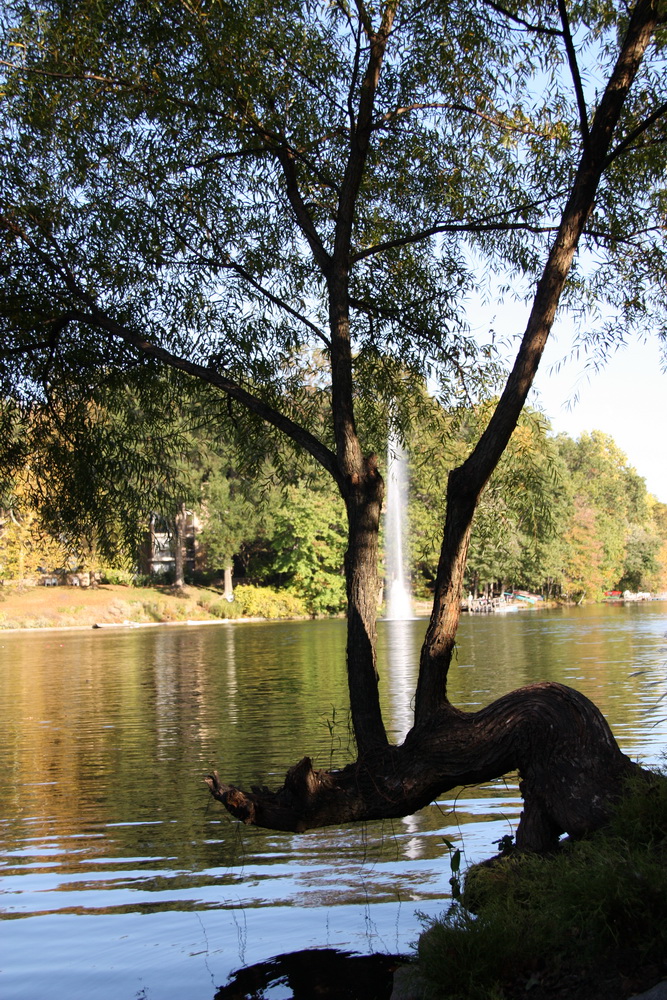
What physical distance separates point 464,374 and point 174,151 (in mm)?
2997

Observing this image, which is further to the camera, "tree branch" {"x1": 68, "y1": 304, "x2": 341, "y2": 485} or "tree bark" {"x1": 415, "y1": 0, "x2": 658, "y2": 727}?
"tree branch" {"x1": 68, "y1": 304, "x2": 341, "y2": 485}

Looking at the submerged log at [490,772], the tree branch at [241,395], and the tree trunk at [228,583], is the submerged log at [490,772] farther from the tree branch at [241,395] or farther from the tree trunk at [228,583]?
the tree trunk at [228,583]

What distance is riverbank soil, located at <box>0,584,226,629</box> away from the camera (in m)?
48.9

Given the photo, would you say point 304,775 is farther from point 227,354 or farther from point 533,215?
point 533,215

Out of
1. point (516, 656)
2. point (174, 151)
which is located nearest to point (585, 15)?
point (174, 151)

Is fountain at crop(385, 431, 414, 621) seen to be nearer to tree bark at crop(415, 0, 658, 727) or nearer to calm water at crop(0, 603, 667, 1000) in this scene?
calm water at crop(0, 603, 667, 1000)

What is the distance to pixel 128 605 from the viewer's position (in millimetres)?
52656

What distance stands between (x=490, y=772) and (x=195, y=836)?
4.46m

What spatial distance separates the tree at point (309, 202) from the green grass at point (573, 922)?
134 cm

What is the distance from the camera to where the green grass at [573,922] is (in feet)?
13.5

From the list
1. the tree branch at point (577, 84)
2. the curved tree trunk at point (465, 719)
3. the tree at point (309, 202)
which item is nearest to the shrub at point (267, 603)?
the tree at point (309, 202)

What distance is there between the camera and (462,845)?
8086 millimetres

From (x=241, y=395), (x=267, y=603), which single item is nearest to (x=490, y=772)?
(x=241, y=395)

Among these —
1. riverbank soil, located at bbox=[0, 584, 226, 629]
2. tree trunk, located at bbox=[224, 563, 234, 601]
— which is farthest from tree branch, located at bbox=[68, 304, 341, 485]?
tree trunk, located at bbox=[224, 563, 234, 601]
